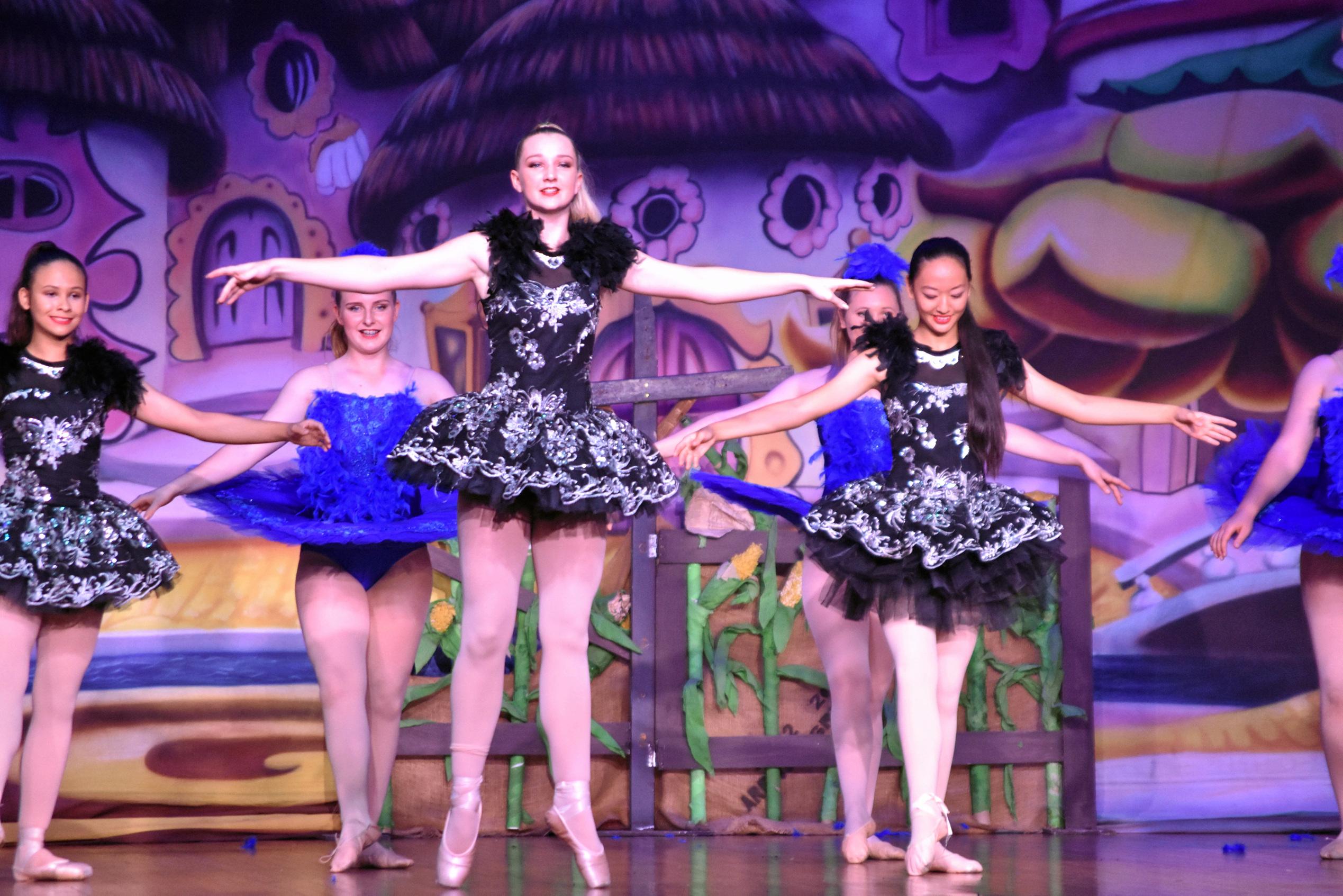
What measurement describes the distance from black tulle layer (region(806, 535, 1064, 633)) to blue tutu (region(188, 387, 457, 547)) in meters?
1.01

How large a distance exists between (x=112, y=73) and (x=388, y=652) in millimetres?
2813

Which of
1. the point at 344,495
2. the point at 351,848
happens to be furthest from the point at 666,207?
the point at 351,848

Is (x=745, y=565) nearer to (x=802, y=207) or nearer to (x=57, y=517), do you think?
(x=802, y=207)

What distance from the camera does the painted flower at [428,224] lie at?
5594 mm

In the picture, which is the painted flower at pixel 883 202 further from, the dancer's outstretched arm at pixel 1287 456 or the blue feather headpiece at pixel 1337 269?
the dancer's outstretched arm at pixel 1287 456

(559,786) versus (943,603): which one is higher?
(943,603)

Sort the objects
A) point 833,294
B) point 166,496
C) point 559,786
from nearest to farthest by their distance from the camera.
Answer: point 559,786, point 833,294, point 166,496

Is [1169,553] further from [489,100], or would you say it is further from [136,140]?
[136,140]

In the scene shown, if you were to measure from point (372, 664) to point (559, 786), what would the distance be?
1.00 meters

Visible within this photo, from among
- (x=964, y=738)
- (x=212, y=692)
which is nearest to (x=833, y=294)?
(x=964, y=738)

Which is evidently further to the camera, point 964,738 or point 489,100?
point 489,100

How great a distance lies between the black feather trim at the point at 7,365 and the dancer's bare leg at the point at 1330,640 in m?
3.35

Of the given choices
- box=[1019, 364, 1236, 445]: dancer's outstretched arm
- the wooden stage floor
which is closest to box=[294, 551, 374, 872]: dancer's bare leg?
the wooden stage floor

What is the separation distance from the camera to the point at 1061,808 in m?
4.90
